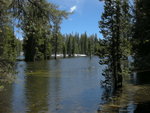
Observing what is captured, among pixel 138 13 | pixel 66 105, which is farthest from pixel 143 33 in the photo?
pixel 66 105

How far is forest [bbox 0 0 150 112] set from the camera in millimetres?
7449

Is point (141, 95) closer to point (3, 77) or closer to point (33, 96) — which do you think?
point (33, 96)

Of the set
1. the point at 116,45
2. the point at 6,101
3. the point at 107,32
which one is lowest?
the point at 6,101

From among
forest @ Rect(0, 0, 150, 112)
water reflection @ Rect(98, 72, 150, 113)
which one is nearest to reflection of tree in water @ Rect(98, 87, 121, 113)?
water reflection @ Rect(98, 72, 150, 113)

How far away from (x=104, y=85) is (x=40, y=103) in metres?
6.53

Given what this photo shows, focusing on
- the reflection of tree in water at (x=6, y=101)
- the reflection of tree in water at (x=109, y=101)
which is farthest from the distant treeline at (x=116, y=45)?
the reflection of tree in water at (x=6, y=101)

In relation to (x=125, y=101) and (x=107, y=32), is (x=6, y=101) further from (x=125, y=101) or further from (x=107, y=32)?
(x=107, y=32)

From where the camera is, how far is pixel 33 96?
15.7 metres

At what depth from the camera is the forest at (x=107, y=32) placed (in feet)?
24.4

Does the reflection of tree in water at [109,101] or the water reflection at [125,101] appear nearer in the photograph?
the water reflection at [125,101]

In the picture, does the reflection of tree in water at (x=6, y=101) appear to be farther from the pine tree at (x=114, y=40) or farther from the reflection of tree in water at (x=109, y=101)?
the pine tree at (x=114, y=40)

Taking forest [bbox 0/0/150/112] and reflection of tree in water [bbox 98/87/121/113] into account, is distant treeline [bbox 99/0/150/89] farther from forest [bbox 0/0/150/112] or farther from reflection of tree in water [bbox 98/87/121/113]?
reflection of tree in water [bbox 98/87/121/113]

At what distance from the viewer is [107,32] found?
1716 centimetres

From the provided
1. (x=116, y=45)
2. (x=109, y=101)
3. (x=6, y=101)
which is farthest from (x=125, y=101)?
(x=6, y=101)
